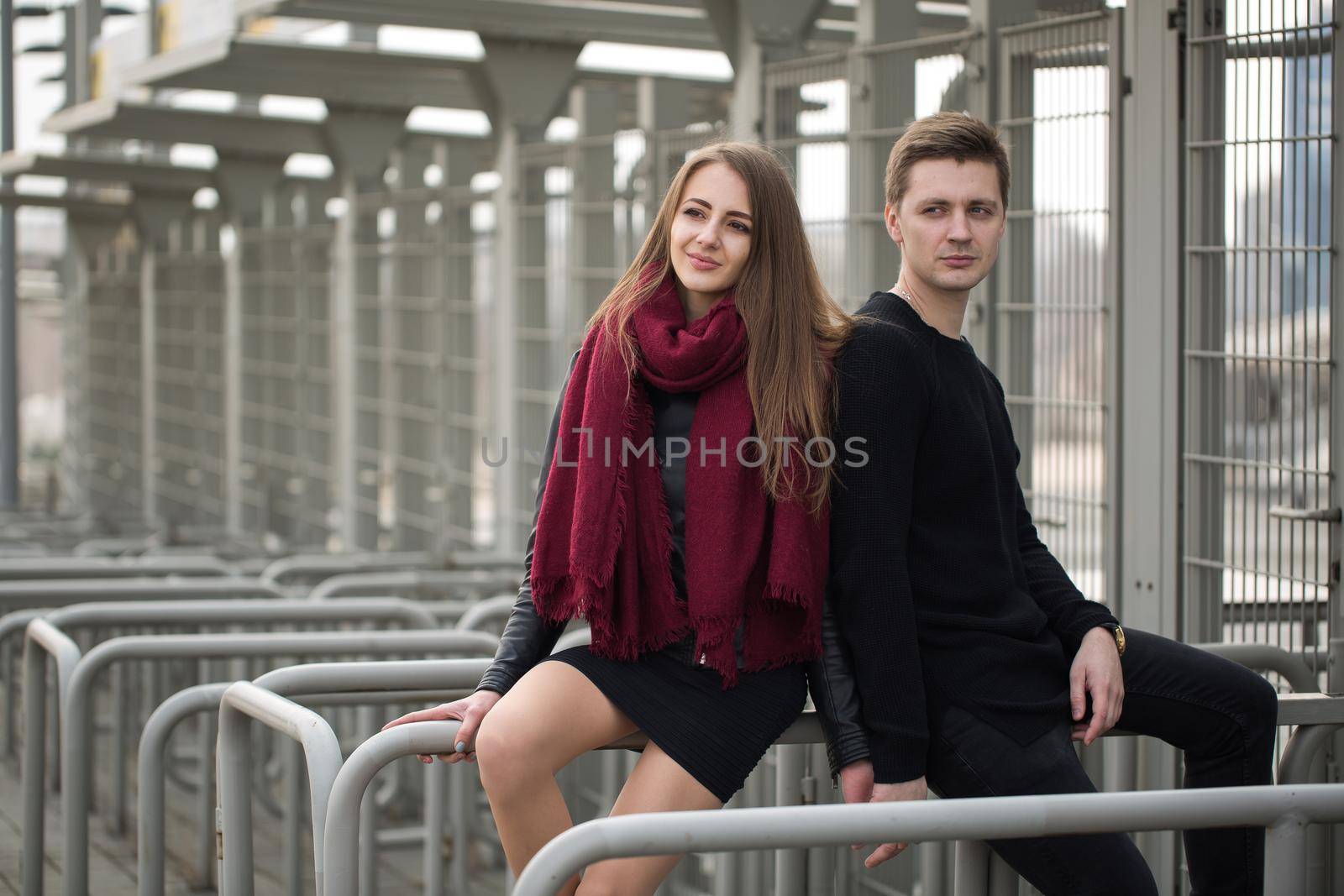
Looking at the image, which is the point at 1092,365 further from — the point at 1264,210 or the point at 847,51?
the point at 847,51

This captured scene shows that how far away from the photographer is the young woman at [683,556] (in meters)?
2.72

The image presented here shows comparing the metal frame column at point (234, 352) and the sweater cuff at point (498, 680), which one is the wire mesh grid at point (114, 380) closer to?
the metal frame column at point (234, 352)

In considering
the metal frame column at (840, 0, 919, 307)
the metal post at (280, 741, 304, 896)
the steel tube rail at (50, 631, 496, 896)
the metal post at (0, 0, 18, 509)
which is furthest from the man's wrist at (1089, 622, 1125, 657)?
the metal post at (0, 0, 18, 509)

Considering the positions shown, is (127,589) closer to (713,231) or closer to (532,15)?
(532,15)

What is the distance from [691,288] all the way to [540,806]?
92cm

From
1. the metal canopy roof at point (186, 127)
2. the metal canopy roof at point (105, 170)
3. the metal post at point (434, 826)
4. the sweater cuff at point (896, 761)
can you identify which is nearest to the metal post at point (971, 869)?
the sweater cuff at point (896, 761)

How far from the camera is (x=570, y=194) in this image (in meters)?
8.49

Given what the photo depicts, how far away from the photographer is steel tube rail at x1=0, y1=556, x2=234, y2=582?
714 centimetres

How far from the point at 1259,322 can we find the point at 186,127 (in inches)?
365

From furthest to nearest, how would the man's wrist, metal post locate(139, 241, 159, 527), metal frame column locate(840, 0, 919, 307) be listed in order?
1. metal post locate(139, 241, 159, 527)
2. metal frame column locate(840, 0, 919, 307)
3. the man's wrist

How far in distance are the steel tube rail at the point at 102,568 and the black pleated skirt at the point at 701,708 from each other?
490 centimetres

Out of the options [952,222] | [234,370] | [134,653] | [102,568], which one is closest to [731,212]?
[952,222]

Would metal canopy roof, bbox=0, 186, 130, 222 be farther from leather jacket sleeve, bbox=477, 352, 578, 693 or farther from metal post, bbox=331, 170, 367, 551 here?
leather jacket sleeve, bbox=477, 352, 578, 693

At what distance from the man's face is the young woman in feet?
0.65
